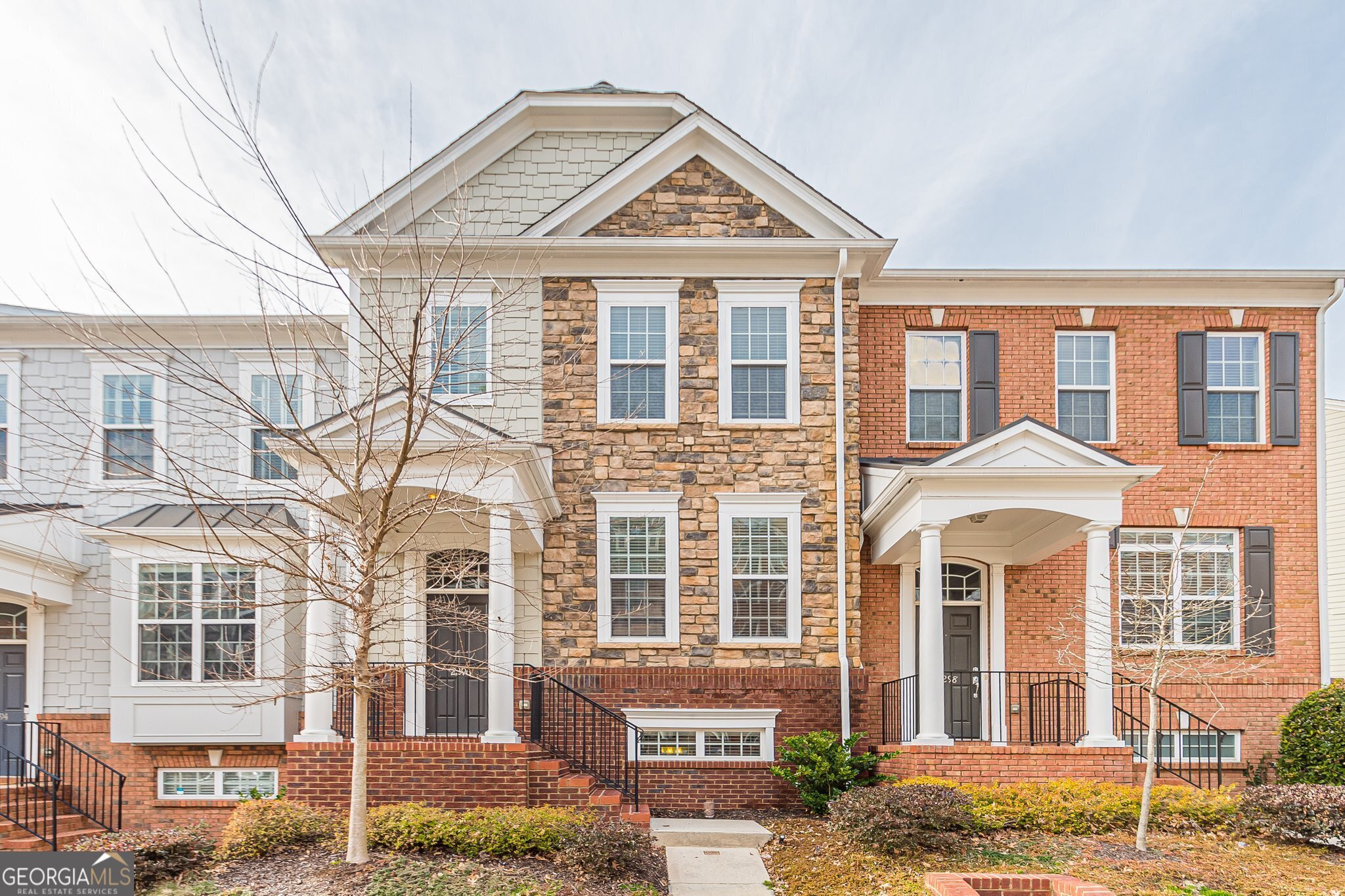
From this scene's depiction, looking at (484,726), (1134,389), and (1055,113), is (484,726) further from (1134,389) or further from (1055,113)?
(1055,113)

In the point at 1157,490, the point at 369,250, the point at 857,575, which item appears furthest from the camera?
the point at 1157,490

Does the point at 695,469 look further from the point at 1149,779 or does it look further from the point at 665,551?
the point at 1149,779

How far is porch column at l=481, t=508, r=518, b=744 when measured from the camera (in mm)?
8539

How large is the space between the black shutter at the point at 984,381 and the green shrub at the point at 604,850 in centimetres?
777

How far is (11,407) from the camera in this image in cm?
1273

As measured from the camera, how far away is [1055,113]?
23.6m

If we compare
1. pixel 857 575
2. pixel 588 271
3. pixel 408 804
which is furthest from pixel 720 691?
pixel 588 271

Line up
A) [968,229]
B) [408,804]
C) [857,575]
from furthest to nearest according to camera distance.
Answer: [968,229] → [857,575] → [408,804]

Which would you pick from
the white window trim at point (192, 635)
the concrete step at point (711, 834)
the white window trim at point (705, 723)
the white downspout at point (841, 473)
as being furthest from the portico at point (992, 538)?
the white window trim at point (192, 635)

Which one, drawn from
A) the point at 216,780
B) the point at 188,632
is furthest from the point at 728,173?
the point at 216,780

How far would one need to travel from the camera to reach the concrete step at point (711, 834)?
915cm

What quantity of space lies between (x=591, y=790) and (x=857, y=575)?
447cm

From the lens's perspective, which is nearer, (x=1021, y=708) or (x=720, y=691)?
(x=720, y=691)

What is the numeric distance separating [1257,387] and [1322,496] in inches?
70.7
